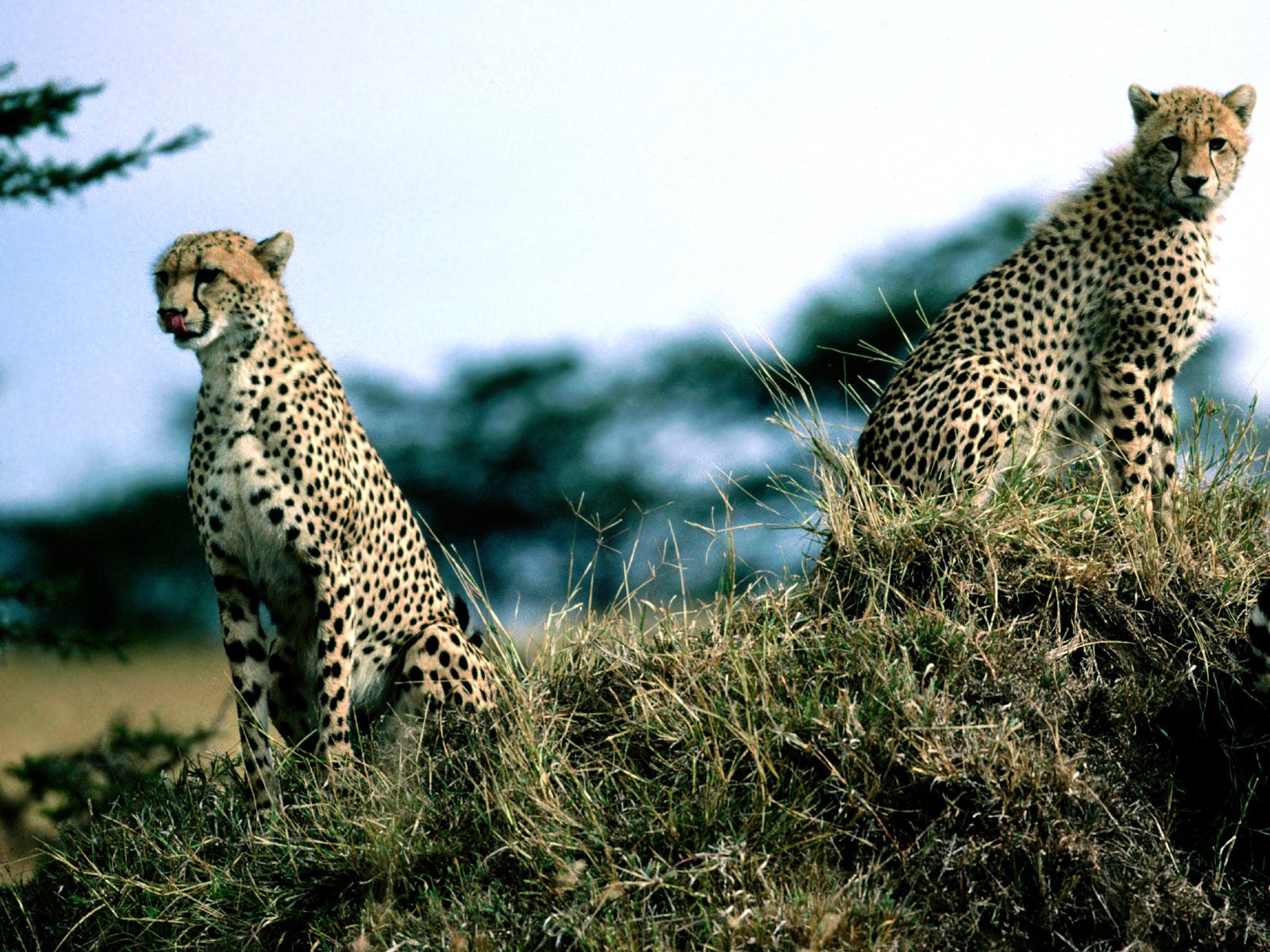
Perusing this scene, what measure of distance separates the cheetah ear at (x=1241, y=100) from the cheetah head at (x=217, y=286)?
3313mm

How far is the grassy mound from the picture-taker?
374 cm

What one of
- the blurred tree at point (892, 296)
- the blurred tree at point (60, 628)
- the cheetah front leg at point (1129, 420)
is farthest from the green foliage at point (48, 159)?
the blurred tree at point (892, 296)

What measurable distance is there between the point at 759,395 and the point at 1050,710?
10.4 meters

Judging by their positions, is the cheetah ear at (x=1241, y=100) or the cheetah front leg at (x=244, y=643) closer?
the cheetah front leg at (x=244, y=643)

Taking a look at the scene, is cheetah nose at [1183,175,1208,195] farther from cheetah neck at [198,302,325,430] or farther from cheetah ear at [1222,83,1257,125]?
cheetah neck at [198,302,325,430]

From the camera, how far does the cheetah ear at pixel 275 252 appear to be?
484 centimetres

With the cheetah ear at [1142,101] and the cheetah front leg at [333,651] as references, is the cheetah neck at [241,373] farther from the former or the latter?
the cheetah ear at [1142,101]

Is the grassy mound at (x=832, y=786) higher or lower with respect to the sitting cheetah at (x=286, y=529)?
lower

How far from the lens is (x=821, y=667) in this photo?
165 inches

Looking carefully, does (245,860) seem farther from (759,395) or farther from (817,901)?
(759,395)

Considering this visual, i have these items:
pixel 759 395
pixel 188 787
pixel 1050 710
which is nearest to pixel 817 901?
pixel 1050 710

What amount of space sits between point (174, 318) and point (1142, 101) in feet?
11.3

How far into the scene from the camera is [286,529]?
4.67m

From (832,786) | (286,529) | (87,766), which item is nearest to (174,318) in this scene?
(286,529)
